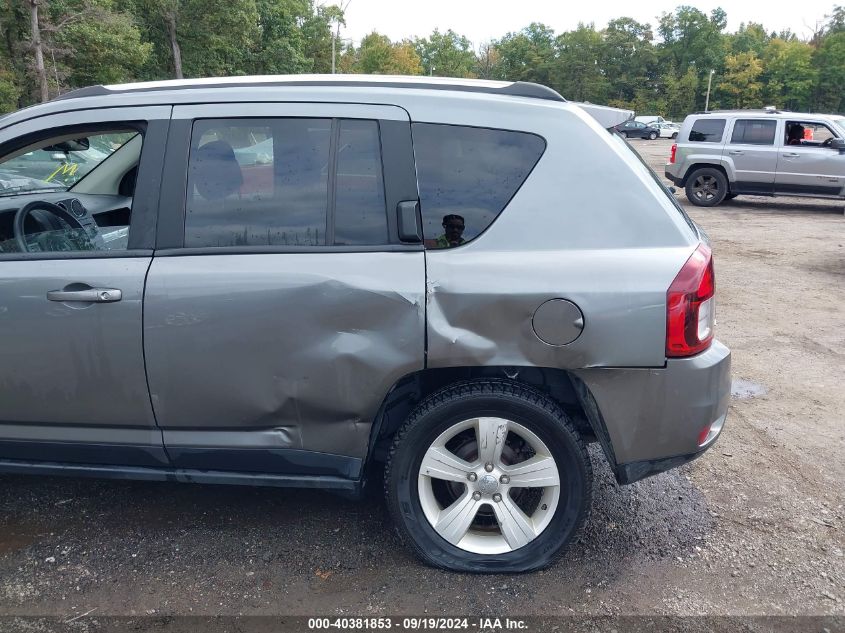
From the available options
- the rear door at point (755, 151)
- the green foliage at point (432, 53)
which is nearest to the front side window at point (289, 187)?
the rear door at point (755, 151)

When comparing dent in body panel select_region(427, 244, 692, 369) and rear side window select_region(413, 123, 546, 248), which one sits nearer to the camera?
dent in body panel select_region(427, 244, 692, 369)

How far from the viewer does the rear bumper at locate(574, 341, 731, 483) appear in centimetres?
271

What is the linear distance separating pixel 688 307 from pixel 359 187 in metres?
1.35

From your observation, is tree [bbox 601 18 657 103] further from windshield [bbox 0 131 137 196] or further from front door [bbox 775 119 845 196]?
windshield [bbox 0 131 137 196]

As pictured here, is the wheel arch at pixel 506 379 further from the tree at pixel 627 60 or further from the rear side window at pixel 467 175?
the tree at pixel 627 60

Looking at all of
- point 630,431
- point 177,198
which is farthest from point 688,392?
point 177,198

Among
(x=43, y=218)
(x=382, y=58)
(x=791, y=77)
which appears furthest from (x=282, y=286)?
(x=791, y=77)

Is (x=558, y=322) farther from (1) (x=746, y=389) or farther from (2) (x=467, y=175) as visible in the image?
(1) (x=746, y=389)

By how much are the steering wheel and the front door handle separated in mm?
451

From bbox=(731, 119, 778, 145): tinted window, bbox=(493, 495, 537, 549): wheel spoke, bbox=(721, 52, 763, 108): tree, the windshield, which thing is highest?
bbox=(721, 52, 763, 108): tree

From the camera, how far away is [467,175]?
2807 mm

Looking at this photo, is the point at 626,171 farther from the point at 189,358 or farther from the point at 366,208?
the point at 189,358

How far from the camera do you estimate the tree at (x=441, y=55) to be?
347 ft

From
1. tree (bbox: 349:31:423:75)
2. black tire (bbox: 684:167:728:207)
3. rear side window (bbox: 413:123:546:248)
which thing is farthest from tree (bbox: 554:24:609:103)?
rear side window (bbox: 413:123:546:248)
